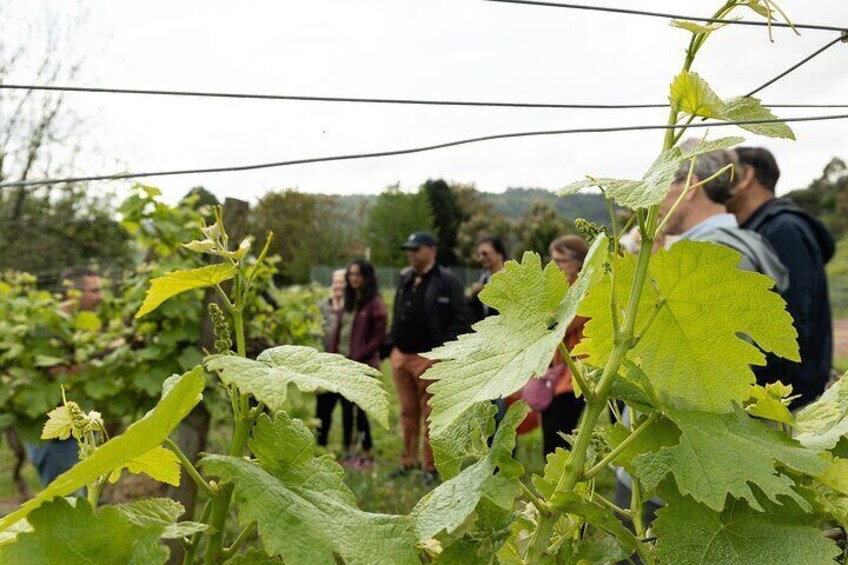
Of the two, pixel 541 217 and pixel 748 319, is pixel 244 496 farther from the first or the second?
pixel 541 217

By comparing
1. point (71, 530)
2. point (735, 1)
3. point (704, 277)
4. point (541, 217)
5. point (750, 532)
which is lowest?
point (541, 217)

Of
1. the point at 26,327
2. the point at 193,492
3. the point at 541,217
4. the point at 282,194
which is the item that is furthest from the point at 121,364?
the point at 541,217

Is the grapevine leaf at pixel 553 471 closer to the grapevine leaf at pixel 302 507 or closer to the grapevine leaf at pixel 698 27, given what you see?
the grapevine leaf at pixel 302 507

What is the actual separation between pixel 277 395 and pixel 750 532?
436 mm

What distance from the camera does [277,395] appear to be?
576 millimetres

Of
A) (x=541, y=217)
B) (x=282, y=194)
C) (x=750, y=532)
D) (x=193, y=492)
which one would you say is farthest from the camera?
(x=541, y=217)

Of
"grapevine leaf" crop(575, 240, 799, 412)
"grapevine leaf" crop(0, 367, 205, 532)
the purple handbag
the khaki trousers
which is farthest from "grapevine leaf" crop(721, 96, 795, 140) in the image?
the khaki trousers

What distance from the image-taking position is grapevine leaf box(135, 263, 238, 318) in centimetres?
69

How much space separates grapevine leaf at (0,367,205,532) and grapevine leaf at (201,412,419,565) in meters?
0.04

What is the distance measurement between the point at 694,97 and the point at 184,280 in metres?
0.48

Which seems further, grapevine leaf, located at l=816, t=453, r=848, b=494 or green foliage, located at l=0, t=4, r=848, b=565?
grapevine leaf, located at l=816, t=453, r=848, b=494

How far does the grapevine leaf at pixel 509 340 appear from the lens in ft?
2.02

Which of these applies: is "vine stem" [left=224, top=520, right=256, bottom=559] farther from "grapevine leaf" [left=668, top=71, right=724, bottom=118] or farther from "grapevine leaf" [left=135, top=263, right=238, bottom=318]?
"grapevine leaf" [left=668, top=71, right=724, bottom=118]

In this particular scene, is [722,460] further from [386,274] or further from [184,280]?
[386,274]
